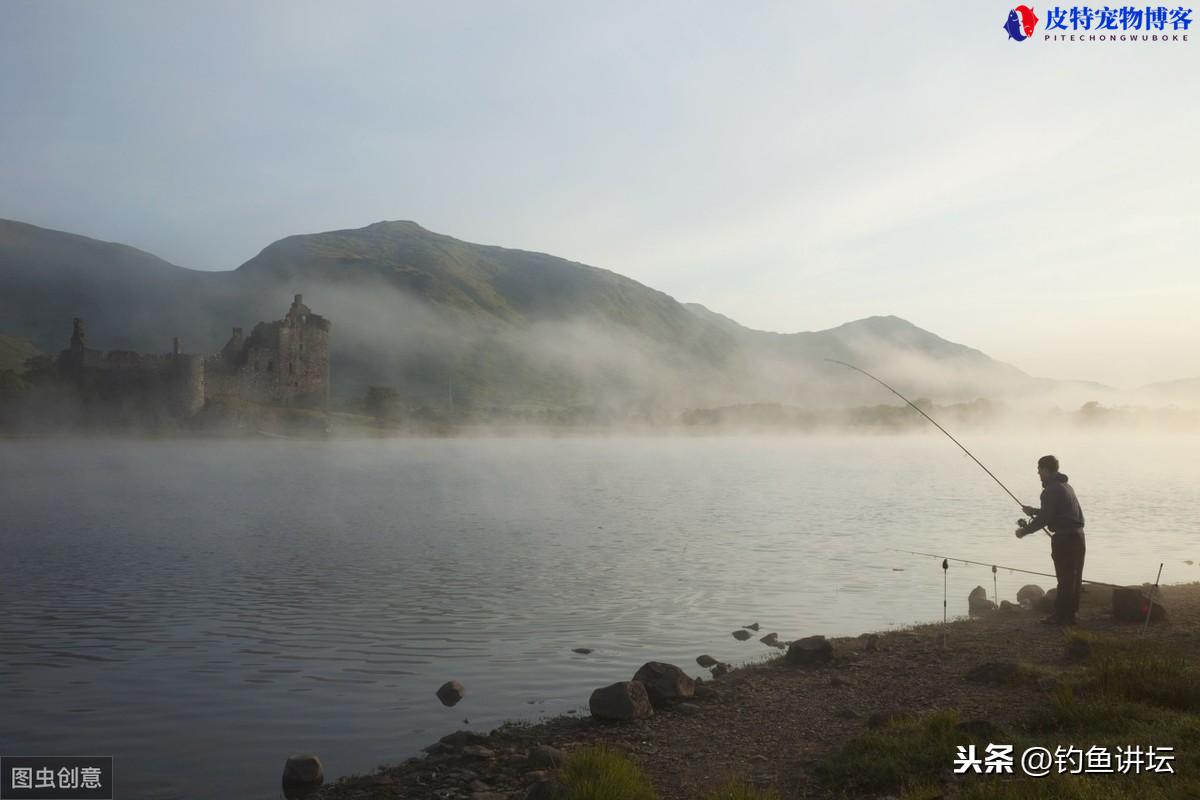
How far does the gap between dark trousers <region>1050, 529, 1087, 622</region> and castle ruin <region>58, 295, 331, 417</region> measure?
78982 millimetres

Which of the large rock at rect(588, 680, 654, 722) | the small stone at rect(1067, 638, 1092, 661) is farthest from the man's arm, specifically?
the large rock at rect(588, 680, 654, 722)

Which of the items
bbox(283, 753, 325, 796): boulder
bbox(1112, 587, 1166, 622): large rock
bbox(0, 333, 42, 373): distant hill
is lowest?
bbox(283, 753, 325, 796): boulder

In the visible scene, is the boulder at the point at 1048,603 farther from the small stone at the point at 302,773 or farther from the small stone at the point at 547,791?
the small stone at the point at 302,773

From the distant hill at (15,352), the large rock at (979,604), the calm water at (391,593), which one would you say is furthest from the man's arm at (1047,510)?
the distant hill at (15,352)

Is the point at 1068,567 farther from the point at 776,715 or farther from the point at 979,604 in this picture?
the point at 776,715

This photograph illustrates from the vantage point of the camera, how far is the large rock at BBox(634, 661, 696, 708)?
10766mm

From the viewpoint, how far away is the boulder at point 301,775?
29.4ft

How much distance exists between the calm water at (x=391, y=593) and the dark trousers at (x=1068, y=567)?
378 cm

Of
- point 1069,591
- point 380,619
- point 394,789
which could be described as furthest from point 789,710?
point 380,619

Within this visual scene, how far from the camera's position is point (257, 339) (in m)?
92.3

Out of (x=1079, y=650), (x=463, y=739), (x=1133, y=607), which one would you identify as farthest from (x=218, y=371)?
(x=1079, y=650)

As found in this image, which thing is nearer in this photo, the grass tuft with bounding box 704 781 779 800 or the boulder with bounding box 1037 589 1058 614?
the grass tuft with bounding box 704 781 779 800

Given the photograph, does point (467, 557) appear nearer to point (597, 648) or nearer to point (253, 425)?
point (597, 648)

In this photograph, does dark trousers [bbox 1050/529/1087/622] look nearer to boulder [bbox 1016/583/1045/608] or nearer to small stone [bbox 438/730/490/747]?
boulder [bbox 1016/583/1045/608]
